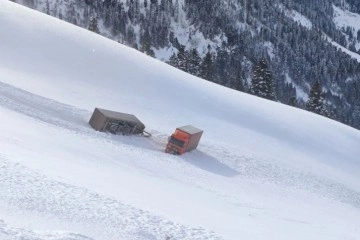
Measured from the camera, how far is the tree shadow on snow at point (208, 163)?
30.4 metres

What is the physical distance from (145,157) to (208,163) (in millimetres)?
5528

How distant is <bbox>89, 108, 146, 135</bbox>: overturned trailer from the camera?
30.4m

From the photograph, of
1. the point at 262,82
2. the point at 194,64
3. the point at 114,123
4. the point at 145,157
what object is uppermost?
the point at 262,82

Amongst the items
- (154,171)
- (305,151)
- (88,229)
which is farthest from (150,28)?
(88,229)

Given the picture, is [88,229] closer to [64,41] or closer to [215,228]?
[215,228]

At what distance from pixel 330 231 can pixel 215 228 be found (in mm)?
8155

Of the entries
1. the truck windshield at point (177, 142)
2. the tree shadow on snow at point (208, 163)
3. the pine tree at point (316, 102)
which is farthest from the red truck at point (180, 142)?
the pine tree at point (316, 102)

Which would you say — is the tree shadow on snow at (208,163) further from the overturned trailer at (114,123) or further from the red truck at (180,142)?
the overturned trailer at (114,123)

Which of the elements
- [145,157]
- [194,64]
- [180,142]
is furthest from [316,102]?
[145,157]

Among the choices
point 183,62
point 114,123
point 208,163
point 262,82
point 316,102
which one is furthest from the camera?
point 183,62

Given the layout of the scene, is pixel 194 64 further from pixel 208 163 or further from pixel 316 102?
pixel 208 163

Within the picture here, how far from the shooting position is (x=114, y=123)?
1214 inches

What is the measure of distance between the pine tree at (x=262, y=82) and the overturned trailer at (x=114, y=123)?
40.0 metres

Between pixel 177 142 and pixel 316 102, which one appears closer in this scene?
pixel 177 142
